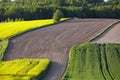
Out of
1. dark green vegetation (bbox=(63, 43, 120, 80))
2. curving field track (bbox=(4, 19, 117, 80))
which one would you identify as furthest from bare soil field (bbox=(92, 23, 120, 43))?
dark green vegetation (bbox=(63, 43, 120, 80))

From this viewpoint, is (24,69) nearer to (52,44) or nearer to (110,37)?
(52,44)

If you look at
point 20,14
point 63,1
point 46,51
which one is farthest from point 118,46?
point 63,1

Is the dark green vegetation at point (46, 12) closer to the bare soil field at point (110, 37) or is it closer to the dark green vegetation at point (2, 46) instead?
the bare soil field at point (110, 37)

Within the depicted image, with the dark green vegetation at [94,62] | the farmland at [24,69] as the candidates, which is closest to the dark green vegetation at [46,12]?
the dark green vegetation at [94,62]

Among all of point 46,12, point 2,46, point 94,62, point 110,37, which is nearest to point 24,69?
point 94,62

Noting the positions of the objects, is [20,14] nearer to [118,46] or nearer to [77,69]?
[118,46]

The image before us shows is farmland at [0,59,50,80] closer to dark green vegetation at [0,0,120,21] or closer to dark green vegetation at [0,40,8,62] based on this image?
dark green vegetation at [0,40,8,62]

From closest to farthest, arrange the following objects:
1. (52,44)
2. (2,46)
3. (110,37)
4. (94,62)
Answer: (94,62)
(2,46)
(52,44)
(110,37)
